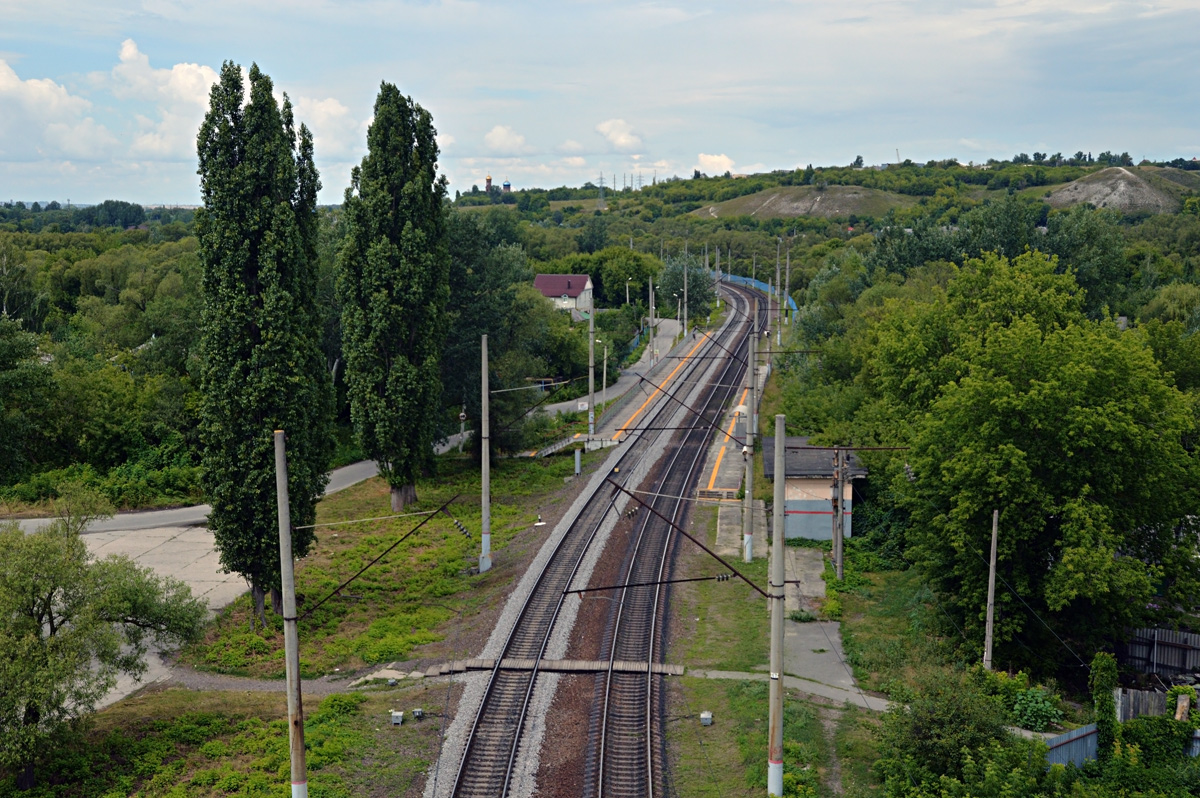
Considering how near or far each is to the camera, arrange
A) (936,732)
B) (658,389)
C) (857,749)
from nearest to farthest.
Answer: (936,732), (857,749), (658,389)

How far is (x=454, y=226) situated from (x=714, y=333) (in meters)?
48.7

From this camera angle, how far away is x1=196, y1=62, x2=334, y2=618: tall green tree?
84.2 ft

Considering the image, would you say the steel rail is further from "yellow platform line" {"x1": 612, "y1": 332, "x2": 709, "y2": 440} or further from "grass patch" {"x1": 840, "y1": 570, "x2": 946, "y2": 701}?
"grass patch" {"x1": 840, "y1": 570, "x2": 946, "y2": 701}

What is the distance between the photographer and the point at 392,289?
3722 cm

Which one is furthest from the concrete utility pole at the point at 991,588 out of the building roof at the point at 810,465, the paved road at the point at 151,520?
the paved road at the point at 151,520

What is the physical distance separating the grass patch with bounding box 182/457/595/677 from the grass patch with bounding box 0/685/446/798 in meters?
2.69

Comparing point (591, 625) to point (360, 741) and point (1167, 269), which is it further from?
point (1167, 269)

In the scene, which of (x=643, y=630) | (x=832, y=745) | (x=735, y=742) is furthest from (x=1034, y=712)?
(x=643, y=630)

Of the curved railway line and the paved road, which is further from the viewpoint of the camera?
the paved road

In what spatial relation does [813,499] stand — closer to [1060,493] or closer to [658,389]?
[1060,493]

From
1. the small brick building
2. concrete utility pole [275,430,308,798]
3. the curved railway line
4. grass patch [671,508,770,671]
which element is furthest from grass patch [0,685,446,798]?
the small brick building

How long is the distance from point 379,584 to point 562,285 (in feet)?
A: 228

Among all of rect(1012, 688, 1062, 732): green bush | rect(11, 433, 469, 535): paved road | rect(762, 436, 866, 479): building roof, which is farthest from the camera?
rect(11, 433, 469, 535): paved road

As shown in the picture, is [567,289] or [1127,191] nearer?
[567,289]
